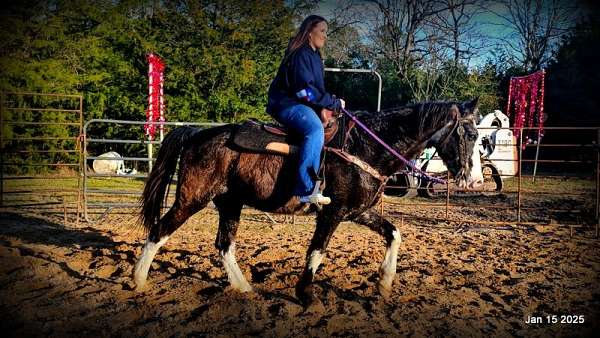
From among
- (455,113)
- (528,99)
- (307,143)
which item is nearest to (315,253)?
(307,143)

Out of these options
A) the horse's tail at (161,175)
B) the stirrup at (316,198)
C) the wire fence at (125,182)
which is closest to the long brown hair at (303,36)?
the stirrup at (316,198)

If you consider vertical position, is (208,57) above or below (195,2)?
below

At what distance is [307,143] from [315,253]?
3.37 feet

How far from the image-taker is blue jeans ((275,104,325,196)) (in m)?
3.68

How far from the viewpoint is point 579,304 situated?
12.8 ft

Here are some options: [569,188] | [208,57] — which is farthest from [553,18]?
[208,57]

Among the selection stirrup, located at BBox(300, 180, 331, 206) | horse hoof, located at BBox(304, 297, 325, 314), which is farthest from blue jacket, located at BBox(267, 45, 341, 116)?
horse hoof, located at BBox(304, 297, 325, 314)

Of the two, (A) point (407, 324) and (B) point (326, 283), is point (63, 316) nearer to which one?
(B) point (326, 283)

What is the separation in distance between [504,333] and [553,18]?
20.6m

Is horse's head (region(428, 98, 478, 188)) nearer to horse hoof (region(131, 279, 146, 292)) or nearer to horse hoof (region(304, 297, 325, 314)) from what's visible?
horse hoof (region(304, 297, 325, 314))

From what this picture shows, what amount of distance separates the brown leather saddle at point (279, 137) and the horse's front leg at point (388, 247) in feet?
2.58

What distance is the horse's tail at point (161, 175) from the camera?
4.50 meters

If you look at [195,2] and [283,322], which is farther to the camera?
[195,2]

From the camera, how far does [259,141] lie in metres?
3.96
